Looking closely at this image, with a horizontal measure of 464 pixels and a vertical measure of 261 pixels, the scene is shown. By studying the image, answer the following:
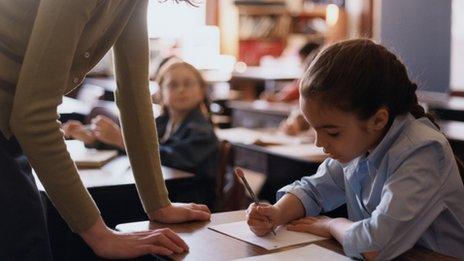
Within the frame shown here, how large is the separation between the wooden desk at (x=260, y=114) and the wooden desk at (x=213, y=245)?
125 inches

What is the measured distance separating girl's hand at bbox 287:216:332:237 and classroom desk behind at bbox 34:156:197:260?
28.7 inches

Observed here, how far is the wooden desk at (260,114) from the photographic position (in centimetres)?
465

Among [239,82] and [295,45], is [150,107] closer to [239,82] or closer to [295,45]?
[239,82]

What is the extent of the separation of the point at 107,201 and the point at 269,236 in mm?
838

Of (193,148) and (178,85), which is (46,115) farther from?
(178,85)

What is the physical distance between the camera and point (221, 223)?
4.67 ft

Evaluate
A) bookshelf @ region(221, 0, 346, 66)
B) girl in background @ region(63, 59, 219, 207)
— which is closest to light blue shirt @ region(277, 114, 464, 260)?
girl in background @ region(63, 59, 219, 207)

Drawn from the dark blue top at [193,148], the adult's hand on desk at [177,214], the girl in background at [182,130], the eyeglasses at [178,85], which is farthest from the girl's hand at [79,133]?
the adult's hand on desk at [177,214]

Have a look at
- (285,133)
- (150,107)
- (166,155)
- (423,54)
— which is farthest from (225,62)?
(150,107)

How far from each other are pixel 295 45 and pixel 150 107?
700cm

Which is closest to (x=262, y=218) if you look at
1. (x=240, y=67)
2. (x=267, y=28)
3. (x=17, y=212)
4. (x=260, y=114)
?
(x=17, y=212)

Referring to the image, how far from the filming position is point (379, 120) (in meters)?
1.25

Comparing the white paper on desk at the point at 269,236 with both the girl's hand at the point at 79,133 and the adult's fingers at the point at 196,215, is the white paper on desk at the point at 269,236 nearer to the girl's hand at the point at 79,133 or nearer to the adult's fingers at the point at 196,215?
the adult's fingers at the point at 196,215

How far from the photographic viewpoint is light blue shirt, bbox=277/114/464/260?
3.80 ft
